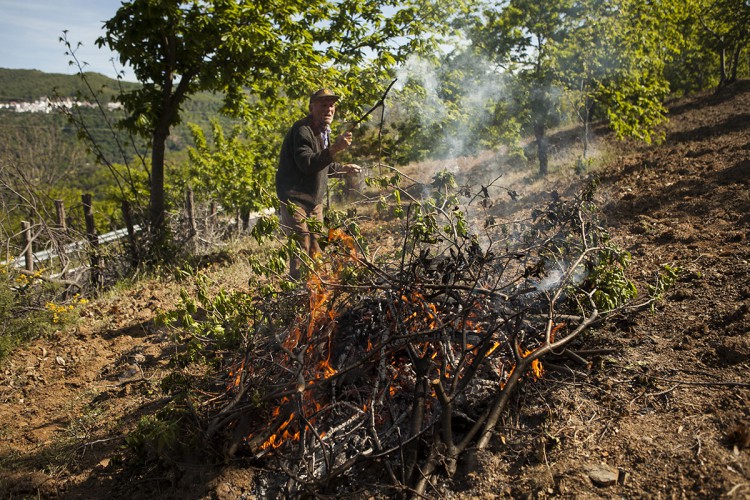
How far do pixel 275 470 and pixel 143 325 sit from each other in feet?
11.0

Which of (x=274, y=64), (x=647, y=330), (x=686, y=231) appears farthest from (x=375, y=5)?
(x=647, y=330)

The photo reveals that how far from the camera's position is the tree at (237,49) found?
21.3 feet

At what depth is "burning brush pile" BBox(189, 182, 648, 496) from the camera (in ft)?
8.72

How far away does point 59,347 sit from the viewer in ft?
16.7

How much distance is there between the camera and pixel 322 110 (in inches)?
174

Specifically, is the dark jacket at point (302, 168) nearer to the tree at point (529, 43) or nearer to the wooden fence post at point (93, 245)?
the wooden fence post at point (93, 245)

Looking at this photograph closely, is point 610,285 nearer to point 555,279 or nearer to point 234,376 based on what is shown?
point 555,279

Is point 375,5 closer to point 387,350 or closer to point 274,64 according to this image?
point 274,64

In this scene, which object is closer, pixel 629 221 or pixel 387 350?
pixel 387 350

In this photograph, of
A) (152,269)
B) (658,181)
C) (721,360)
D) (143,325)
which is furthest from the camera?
(152,269)

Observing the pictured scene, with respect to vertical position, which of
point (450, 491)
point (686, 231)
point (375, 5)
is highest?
point (375, 5)

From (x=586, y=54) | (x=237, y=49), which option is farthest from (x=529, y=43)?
(x=237, y=49)

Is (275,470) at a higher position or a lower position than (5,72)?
lower

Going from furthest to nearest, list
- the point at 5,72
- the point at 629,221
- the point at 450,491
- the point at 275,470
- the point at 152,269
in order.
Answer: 1. the point at 5,72
2. the point at 152,269
3. the point at 629,221
4. the point at 275,470
5. the point at 450,491
